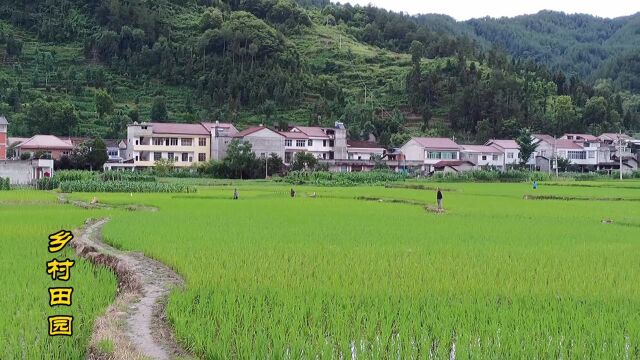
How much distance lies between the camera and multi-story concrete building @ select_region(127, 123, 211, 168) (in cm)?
5819

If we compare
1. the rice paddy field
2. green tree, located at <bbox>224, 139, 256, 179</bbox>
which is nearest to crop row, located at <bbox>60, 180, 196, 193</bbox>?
green tree, located at <bbox>224, 139, 256, 179</bbox>

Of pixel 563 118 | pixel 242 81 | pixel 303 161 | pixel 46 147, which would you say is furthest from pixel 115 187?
pixel 563 118

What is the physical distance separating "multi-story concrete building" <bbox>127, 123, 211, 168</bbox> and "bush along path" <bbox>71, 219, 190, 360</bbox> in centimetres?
4867

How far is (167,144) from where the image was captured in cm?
5922

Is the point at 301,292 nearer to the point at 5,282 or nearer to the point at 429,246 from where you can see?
the point at 5,282

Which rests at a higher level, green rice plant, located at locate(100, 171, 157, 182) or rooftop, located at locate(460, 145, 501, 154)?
rooftop, located at locate(460, 145, 501, 154)

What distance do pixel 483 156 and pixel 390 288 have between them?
63.0 metres

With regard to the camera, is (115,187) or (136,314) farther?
(115,187)

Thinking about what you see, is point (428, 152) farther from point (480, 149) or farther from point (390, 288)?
point (390, 288)

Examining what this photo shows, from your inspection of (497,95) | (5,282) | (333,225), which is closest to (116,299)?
(5,282)

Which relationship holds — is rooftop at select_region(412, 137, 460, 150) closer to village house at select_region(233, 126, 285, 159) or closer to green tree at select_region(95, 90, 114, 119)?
village house at select_region(233, 126, 285, 159)

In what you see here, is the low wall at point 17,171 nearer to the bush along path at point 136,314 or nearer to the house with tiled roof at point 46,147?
the house with tiled roof at point 46,147

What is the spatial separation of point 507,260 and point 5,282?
302 inches

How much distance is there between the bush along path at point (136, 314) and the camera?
5.50 m
